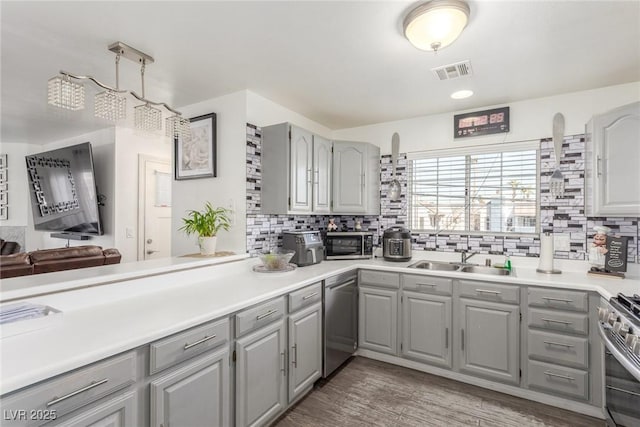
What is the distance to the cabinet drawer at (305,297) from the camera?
213 cm

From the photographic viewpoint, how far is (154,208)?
13.9 feet

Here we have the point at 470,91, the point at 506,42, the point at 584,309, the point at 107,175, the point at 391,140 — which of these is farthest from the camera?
the point at 107,175

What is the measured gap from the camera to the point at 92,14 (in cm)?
164

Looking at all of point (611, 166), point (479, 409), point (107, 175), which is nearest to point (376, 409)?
point (479, 409)

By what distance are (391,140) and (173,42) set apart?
2.37 m

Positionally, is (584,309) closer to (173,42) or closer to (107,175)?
(173,42)

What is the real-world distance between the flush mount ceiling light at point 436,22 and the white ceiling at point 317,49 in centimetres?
6

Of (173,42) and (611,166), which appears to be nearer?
(173,42)

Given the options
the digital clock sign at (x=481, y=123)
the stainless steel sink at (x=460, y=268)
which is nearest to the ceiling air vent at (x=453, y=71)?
the digital clock sign at (x=481, y=123)

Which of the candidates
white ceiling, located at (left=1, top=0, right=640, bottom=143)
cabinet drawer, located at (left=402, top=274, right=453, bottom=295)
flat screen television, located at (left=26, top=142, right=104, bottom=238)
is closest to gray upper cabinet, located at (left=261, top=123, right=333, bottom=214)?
white ceiling, located at (left=1, top=0, right=640, bottom=143)

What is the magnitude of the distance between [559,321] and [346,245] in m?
1.80

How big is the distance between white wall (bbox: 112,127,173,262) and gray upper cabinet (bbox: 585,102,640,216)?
4309 mm

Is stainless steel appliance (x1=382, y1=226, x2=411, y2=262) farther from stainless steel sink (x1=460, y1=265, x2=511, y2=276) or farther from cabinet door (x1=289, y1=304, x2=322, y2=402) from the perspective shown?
cabinet door (x1=289, y1=304, x2=322, y2=402)

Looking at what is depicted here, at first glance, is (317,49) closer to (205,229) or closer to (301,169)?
(301,169)
